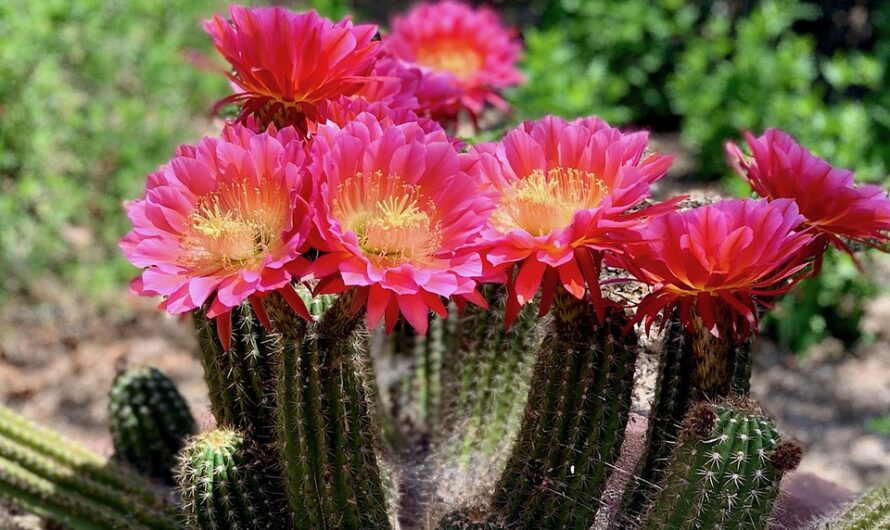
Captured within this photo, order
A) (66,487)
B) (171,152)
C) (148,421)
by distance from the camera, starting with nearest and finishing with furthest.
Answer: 1. (66,487)
2. (148,421)
3. (171,152)

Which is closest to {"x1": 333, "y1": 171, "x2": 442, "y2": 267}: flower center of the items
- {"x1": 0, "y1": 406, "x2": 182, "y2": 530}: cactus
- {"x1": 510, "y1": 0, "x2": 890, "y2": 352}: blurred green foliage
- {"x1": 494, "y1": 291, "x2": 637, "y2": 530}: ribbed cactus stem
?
{"x1": 494, "y1": 291, "x2": 637, "y2": 530}: ribbed cactus stem

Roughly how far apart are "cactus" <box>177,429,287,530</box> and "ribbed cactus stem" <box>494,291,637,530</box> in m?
0.38

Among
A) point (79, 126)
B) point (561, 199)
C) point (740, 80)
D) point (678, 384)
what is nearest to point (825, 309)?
point (740, 80)

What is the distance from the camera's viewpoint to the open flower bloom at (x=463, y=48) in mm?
2352

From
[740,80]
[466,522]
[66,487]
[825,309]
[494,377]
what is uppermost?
[740,80]

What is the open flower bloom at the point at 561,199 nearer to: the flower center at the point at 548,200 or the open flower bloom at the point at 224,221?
the flower center at the point at 548,200

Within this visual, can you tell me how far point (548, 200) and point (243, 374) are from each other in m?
0.58

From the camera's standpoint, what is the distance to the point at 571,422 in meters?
1.40

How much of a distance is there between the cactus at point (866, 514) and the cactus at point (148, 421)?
134 centimetres

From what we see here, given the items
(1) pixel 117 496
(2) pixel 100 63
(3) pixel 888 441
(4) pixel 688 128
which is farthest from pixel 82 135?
(3) pixel 888 441

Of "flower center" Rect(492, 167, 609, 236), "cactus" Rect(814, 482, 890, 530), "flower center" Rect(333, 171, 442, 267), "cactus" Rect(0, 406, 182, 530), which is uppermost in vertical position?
"flower center" Rect(492, 167, 609, 236)

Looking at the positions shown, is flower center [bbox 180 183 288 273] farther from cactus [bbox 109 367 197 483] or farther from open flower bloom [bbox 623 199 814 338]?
cactus [bbox 109 367 197 483]

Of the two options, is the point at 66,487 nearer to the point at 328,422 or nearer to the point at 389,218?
the point at 328,422

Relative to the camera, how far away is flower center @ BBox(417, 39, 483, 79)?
2436 millimetres
